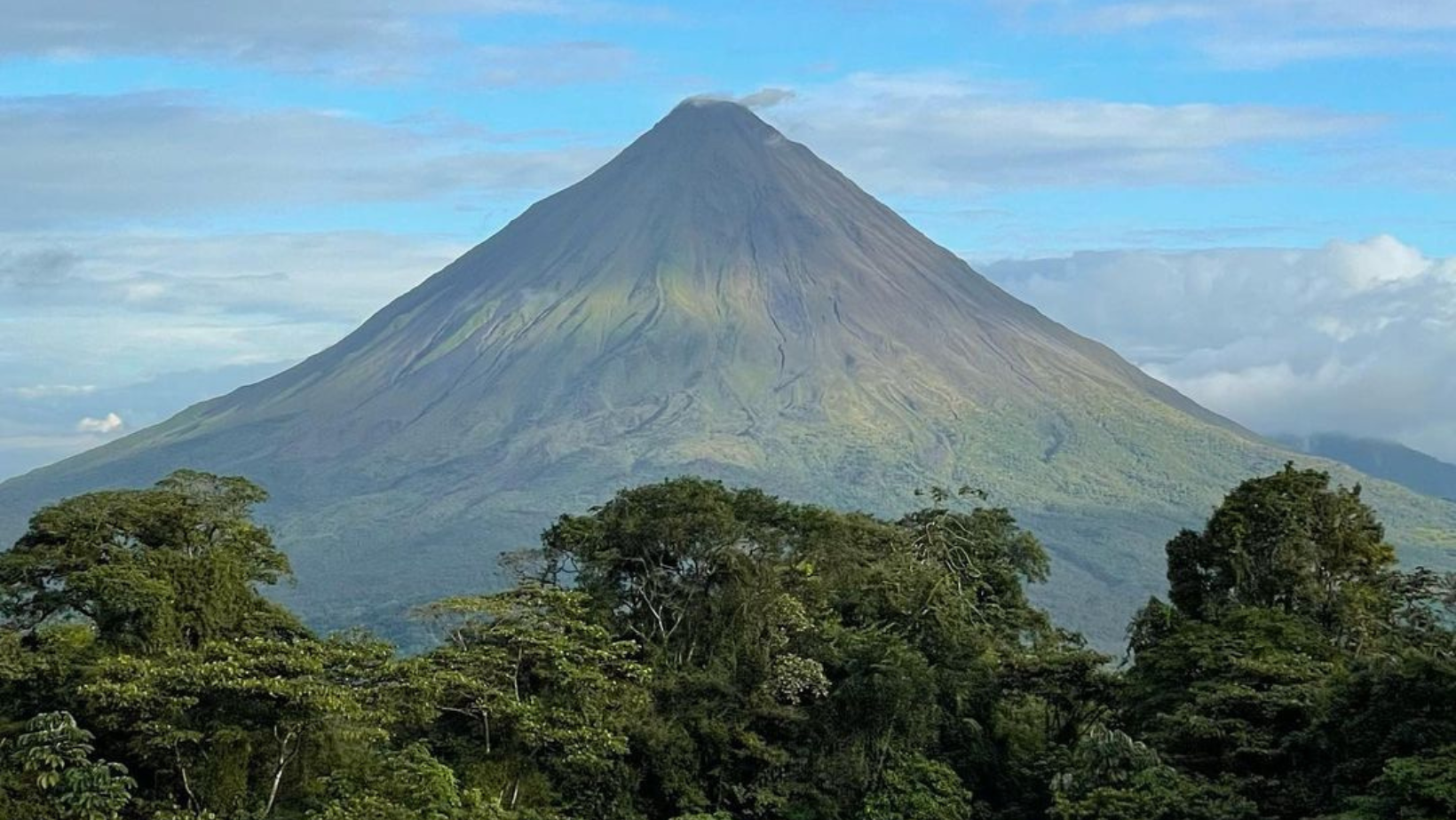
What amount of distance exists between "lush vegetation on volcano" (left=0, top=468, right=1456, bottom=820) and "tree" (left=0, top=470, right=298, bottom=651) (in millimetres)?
51

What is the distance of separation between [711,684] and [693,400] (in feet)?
322

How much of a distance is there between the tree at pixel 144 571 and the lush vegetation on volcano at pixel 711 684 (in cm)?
5

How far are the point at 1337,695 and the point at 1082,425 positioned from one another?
100m

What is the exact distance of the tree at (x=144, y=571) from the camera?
80.3ft

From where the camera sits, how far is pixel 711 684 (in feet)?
91.7

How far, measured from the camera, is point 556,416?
4993 inches

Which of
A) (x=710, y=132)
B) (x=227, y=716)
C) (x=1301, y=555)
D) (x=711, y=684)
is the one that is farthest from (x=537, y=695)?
(x=710, y=132)

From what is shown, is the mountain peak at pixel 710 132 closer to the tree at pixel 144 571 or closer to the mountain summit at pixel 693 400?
the mountain summit at pixel 693 400

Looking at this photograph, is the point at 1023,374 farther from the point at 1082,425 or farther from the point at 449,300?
the point at 449,300

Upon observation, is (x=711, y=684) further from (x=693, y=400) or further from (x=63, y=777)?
(x=693, y=400)

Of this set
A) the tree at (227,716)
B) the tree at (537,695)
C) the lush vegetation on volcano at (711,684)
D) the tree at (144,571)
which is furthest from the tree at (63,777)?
the tree at (537,695)

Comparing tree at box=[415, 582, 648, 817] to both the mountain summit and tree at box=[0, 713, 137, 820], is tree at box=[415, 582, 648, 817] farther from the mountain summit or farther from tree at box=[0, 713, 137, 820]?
the mountain summit

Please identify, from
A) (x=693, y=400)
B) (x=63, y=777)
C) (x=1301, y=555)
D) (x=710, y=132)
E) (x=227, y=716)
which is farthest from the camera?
(x=710, y=132)

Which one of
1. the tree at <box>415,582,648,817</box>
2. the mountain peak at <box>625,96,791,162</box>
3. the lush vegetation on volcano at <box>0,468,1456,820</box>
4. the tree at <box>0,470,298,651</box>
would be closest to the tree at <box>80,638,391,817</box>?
the lush vegetation on volcano at <box>0,468,1456,820</box>
